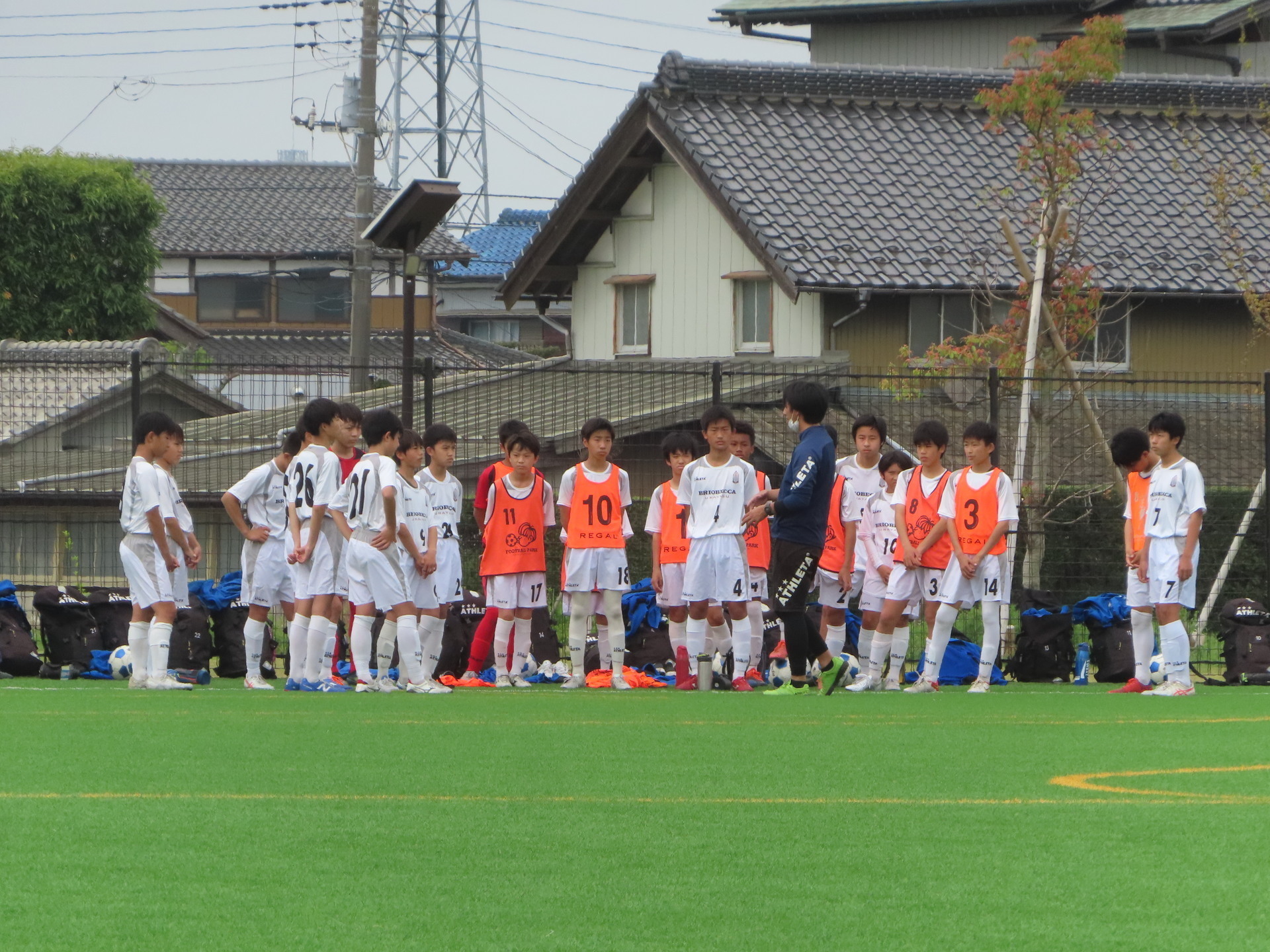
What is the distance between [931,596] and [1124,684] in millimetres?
2203

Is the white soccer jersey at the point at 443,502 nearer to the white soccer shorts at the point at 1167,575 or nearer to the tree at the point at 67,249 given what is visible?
the white soccer shorts at the point at 1167,575

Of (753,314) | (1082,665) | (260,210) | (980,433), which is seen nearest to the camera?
(980,433)

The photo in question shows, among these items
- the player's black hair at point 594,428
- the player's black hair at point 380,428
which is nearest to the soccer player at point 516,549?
the player's black hair at point 594,428

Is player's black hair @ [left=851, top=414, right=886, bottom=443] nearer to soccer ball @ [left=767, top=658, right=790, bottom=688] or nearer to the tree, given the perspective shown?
soccer ball @ [left=767, top=658, right=790, bottom=688]

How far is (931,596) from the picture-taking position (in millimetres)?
13219

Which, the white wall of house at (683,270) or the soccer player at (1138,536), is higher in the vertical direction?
the white wall of house at (683,270)

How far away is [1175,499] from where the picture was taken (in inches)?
492

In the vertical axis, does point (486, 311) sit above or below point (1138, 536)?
above

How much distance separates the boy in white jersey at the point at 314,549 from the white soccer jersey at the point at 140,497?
0.99 meters

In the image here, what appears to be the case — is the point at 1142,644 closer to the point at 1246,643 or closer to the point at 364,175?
the point at 1246,643

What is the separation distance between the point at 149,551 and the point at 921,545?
5.41 m

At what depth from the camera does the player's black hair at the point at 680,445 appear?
1419 centimetres

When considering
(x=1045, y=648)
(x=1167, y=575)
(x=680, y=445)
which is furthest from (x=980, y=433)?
(x=1045, y=648)

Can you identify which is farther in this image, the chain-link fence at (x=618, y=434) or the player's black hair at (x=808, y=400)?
the chain-link fence at (x=618, y=434)
